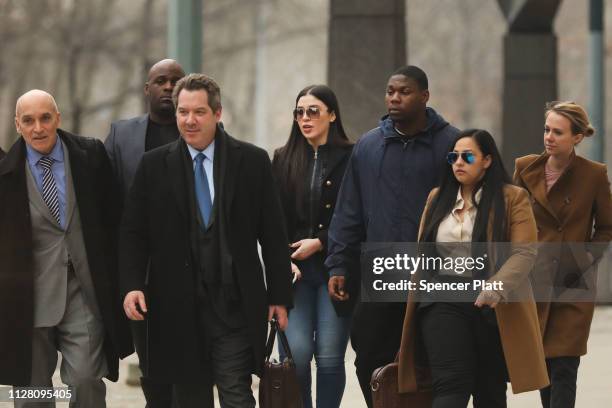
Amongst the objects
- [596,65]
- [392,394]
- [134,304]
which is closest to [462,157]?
[392,394]

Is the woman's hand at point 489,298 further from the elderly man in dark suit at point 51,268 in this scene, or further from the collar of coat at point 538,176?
the elderly man in dark suit at point 51,268

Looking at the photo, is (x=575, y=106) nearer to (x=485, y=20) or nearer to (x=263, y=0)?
(x=263, y=0)

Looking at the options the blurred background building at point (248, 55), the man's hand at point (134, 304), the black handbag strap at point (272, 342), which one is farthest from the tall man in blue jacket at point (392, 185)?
the blurred background building at point (248, 55)

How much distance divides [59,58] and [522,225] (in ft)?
80.7

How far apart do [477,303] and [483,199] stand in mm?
483

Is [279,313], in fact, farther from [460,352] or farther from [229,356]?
[460,352]

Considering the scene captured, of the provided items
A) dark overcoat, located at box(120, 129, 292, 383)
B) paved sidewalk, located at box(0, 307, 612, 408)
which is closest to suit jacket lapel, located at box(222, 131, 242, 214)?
dark overcoat, located at box(120, 129, 292, 383)

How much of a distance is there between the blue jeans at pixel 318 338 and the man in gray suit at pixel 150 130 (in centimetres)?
98

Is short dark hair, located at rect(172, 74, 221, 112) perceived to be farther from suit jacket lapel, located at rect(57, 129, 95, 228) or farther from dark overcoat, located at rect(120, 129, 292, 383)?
suit jacket lapel, located at rect(57, 129, 95, 228)

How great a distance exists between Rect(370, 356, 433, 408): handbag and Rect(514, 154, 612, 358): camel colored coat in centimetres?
123

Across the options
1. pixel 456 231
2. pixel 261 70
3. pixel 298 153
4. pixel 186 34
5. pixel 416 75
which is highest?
pixel 261 70

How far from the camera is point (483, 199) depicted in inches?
266

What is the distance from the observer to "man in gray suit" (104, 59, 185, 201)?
7625 mm

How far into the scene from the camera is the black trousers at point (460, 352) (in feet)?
21.7
